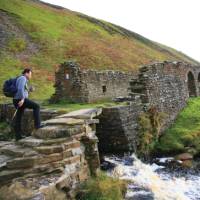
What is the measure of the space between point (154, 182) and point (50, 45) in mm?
35369

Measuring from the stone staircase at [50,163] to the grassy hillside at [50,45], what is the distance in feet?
54.7

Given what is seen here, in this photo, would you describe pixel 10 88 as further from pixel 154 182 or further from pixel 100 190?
pixel 154 182

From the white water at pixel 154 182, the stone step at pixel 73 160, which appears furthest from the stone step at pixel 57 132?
the white water at pixel 154 182

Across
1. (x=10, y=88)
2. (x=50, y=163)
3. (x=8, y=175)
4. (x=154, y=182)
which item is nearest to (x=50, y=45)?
(x=154, y=182)

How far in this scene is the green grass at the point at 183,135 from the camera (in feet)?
53.2

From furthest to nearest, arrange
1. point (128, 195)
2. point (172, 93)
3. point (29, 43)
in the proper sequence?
point (29, 43) → point (172, 93) → point (128, 195)

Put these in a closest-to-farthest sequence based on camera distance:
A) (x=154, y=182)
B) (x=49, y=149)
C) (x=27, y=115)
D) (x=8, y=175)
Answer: (x=8, y=175)
(x=49, y=149)
(x=154, y=182)
(x=27, y=115)

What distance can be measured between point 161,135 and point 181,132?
3.13ft

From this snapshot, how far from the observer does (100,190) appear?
8.80 m

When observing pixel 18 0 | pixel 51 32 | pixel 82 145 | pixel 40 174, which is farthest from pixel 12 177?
pixel 18 0

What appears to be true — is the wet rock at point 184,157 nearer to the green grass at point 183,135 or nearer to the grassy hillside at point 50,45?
the green grass at point 183,135

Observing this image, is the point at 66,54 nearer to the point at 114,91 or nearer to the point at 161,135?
the point at 114,91

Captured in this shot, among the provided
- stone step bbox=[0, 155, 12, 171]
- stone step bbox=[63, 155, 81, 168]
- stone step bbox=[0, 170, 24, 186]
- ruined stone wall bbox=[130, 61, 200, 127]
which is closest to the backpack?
stone step bbox=[0, 155, 12, 171]

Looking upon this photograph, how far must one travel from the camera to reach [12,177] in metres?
7.95
